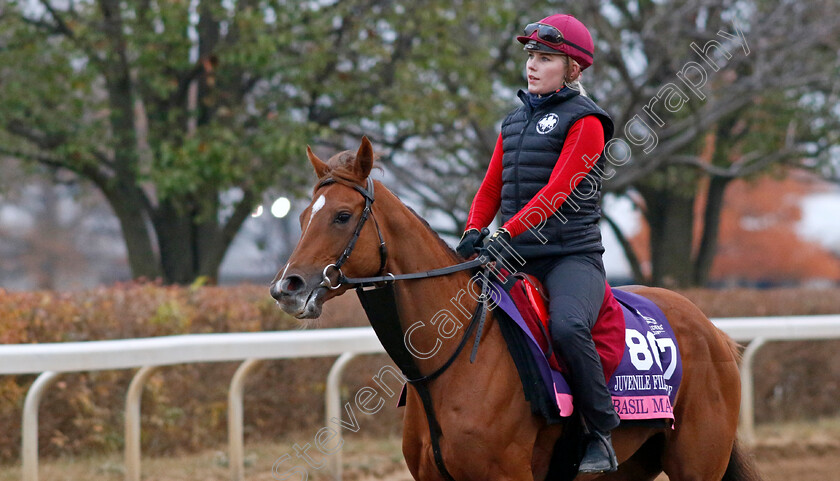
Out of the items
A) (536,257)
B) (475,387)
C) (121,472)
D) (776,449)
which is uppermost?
(536,257)

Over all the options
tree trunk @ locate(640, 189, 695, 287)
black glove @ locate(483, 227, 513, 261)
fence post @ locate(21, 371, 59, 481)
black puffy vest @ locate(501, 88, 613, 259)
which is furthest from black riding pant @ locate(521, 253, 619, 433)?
tree trunk @ locate(640, 189, 695, 287)

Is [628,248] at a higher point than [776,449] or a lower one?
higher

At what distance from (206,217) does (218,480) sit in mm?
6260

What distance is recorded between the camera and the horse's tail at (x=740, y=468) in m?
4.64

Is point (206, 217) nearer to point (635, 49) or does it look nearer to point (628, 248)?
point (635, 49)

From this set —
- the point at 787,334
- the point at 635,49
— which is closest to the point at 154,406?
the point at 787,334

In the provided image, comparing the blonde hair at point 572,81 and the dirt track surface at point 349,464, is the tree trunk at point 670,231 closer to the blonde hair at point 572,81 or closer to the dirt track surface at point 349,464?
the dirt track surface at point 349,464

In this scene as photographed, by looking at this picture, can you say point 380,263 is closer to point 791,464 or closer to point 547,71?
point 547,71

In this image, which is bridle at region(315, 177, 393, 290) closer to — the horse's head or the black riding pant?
the horse's head

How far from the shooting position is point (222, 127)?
11.6m

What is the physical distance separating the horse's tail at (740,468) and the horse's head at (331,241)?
92.6 inches

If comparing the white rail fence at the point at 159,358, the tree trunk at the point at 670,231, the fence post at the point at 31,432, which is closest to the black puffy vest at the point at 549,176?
the white rail fence at the point at 159,358

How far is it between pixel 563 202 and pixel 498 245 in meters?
0.37

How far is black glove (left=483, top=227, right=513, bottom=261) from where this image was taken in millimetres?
3816
